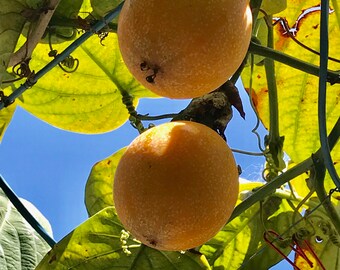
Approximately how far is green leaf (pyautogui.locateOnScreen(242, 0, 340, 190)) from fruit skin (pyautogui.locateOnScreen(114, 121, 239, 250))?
0.39 metres

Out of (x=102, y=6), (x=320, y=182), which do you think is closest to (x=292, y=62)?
(x=320, y=182)

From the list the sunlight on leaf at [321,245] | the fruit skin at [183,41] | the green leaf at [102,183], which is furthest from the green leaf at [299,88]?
the fruit skin at [183,41]

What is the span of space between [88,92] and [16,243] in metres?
0.23

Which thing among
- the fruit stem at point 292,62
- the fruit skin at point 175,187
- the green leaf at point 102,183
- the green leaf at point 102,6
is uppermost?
the green leaf at point 102,6

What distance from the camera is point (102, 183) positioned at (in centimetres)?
106

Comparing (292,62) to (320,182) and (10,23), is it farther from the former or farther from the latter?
(10,23)

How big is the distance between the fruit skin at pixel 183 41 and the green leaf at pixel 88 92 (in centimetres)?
44

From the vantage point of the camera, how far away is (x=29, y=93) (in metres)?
1.08

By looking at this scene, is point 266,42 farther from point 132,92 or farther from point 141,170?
point 141,170

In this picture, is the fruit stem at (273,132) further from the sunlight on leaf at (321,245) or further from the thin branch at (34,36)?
the thin branch at (34,36)

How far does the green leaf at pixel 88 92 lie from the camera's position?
106 centimetres

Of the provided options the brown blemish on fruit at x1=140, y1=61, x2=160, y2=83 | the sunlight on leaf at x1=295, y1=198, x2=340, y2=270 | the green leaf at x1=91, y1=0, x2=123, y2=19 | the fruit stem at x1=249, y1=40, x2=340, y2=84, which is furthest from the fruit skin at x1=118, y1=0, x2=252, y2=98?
the sunlight on leaf at x1=295, y1=198, x2=340, y2=270

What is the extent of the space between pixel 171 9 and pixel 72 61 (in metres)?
0.38

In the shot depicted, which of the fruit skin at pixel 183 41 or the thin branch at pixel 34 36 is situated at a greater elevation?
the thin branch at pixel 34 36
